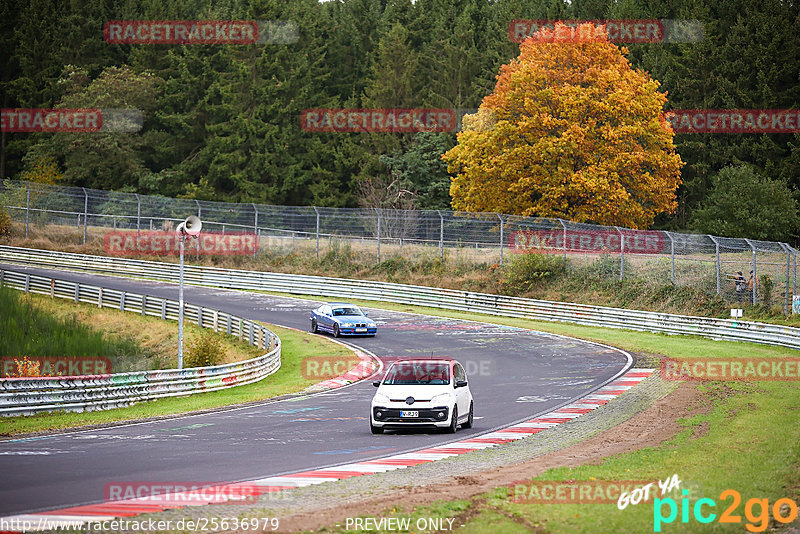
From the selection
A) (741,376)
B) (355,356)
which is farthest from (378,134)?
(741,376)

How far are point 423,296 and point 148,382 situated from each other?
86.4 feet

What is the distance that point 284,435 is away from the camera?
18156 millimetres

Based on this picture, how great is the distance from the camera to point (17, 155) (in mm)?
83438

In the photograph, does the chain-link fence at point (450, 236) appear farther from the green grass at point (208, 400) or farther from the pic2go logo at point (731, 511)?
the pic2go logo at point (731, 511)

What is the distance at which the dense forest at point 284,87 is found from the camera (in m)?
73.2

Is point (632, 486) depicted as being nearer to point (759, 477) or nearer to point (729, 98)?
point (759, 477)

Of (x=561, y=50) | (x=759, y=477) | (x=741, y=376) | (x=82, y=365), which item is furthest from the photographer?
(x=561, y=50)

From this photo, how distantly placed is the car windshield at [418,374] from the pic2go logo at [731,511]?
816 cm

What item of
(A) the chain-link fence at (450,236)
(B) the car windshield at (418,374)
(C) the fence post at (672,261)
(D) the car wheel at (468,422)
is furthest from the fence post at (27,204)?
(D) the car wheel at (468,422)

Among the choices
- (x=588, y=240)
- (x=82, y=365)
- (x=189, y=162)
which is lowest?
(x=82, y=365)

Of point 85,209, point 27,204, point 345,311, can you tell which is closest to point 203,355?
point 345,311

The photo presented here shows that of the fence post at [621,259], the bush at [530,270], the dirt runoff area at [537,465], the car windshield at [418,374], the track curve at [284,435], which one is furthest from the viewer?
the bush at [530,270]

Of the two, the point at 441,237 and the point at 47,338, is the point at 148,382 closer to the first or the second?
the point at 47,338

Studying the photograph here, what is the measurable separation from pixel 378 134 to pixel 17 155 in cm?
3273
